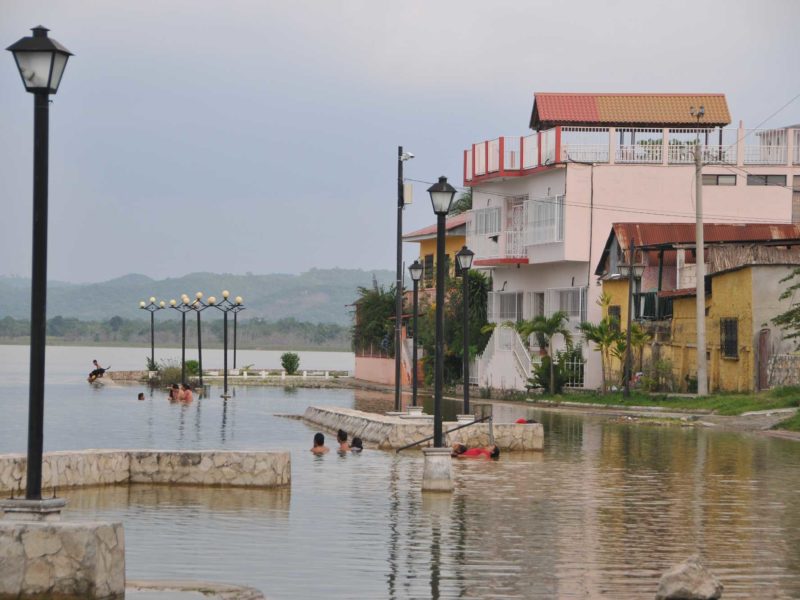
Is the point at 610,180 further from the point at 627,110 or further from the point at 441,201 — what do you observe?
the point at 441,201

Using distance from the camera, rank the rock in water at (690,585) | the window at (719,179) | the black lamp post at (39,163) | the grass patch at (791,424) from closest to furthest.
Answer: the rock in water at (690,585) < the black lamp post at (39,163) < the grass patch at (791,424) < the window at (719,179)

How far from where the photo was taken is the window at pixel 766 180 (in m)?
58.8

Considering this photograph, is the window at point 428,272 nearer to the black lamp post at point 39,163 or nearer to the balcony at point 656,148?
the balcony at point 656,148

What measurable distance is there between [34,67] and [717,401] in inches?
1294

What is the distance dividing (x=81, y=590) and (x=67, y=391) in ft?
174

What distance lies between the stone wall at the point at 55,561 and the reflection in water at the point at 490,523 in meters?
1.63

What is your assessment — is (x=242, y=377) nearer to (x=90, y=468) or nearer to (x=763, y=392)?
(x=763, y=392)

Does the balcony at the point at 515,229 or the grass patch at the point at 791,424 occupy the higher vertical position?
the balcony at the point at 515,229

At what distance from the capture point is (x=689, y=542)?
1561 centimetres

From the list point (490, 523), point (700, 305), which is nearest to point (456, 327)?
point (700, 305)

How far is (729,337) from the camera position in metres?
45.3

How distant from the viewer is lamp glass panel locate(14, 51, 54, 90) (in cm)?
1196

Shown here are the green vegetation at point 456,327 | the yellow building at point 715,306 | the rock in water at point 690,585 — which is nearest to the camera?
the rock in water at point 690,585

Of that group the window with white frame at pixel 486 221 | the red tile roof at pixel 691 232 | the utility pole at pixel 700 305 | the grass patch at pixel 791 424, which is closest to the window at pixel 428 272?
the window with white frame at pixel 486 221
